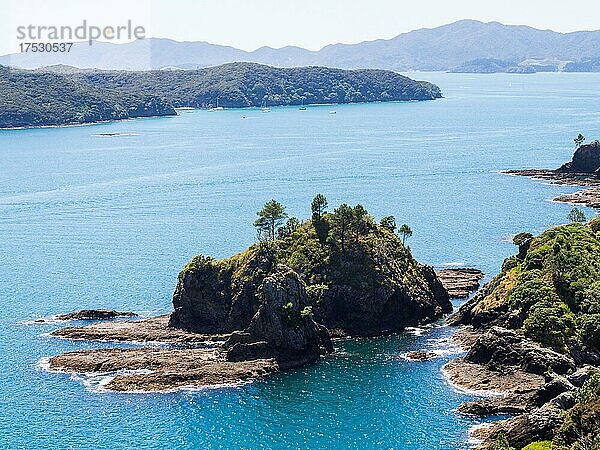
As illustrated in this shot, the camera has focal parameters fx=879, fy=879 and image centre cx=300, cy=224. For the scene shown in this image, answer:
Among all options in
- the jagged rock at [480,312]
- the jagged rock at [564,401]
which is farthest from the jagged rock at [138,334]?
the jagged rock at [564,401]

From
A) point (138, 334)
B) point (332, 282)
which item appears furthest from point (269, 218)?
point (138, 334)

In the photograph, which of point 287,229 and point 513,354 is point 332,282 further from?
point 513,354

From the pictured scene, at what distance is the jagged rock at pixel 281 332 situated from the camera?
103562 millimetres

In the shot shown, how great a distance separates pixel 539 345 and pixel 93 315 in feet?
197

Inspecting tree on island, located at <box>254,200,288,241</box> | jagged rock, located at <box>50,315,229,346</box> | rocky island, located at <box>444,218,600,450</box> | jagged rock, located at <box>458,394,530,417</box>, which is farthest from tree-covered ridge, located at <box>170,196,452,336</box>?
jagged rock, located at <box>458,394,530,417</box>

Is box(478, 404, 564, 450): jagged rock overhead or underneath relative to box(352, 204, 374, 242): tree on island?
underneath

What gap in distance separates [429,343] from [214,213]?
3694 inches

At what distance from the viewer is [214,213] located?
194625 millimetres

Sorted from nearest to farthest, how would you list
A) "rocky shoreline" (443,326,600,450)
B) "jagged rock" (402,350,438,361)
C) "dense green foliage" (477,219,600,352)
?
"rocky shoreline" (443,326,600,450)
"dense green foliage" (477,219,600,352)
"jagged rock" (402,350,438,361)

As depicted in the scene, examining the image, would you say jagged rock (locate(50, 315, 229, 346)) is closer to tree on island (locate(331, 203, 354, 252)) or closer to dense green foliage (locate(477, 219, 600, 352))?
tree on island (locate(331, 203, 354, 252))

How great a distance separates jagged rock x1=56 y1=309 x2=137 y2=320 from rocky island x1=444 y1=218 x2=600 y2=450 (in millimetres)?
45752

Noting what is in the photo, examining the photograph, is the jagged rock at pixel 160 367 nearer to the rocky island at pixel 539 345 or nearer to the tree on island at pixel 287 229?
the rocky island at pixel 539 345

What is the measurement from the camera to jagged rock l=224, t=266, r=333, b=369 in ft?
340

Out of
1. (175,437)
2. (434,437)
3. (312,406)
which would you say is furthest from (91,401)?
(434,437)
